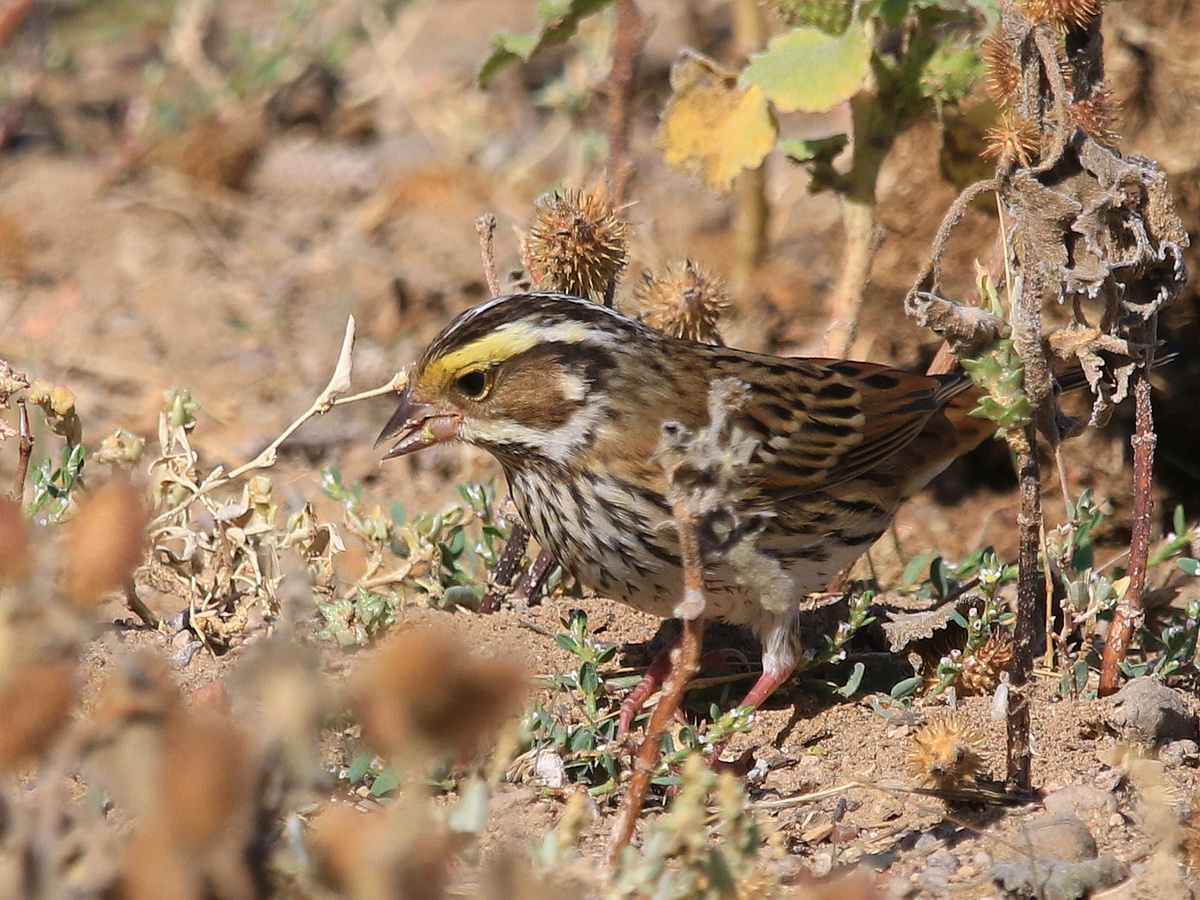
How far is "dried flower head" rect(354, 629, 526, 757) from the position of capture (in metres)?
2.06

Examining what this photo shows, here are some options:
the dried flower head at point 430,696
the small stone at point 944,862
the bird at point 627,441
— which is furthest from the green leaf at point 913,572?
the dried flower head at point 430,696

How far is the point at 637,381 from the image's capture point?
4246 mm

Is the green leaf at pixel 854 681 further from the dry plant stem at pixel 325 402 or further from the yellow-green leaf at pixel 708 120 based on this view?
the yellow-green leaf at pixel 708 120

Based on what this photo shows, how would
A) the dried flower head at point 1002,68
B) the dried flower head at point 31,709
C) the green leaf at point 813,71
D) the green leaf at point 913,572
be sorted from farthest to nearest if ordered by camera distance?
the green leaf at point 913,572 → the green leaf at point 813,71 → the dried flower head at point 1002,68 → the dried flower head at point 31,709

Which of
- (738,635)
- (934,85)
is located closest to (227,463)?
(738,635)

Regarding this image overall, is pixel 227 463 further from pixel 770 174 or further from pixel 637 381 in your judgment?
pixel 770 174

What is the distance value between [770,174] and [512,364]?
4189mm

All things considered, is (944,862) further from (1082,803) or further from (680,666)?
(680,666)

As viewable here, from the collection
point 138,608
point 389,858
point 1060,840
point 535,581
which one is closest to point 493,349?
point 535,581

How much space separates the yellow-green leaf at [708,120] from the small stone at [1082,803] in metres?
2.26

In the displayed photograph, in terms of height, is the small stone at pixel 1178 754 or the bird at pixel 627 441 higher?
the bird at pixel 627 441

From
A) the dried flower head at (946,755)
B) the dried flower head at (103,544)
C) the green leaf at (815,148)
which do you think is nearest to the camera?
the dried flower head at (103,544)

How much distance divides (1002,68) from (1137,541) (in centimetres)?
125

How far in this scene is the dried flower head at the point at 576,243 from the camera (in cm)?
433
